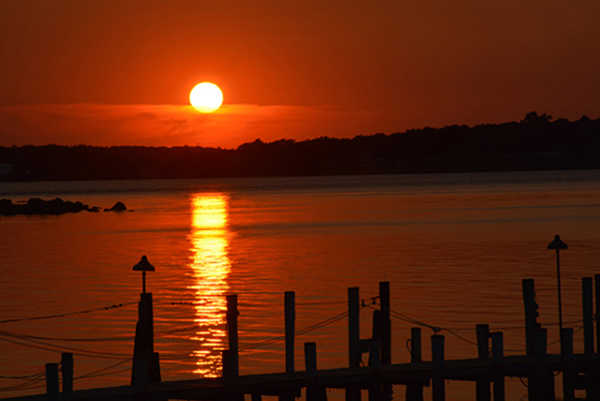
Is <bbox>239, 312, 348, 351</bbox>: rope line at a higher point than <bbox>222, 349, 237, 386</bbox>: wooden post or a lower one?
lower

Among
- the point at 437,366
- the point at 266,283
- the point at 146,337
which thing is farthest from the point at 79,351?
the point at 266,283

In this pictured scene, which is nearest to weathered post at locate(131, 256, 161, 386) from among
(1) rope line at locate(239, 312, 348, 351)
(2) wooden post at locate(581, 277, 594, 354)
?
(1) rope line at locate(239, 312, 348, 351)

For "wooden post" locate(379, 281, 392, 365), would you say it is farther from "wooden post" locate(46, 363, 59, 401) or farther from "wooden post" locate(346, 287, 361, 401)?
"wooden post" locate(46, 363, 59, 401)

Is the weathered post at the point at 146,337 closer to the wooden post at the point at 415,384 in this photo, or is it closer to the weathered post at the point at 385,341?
the weathered post at the point at 385,341

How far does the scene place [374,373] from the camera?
1745 cm

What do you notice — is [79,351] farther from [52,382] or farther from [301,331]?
[52,382]

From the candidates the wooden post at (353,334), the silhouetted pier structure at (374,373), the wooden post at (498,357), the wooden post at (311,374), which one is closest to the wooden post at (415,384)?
the silhouetted pier structure at (374,373)

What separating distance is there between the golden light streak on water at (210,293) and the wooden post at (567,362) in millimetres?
8999

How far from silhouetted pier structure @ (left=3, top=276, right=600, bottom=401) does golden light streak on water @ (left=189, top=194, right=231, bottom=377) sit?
4.67 metres

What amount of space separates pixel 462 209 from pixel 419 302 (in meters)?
76.6

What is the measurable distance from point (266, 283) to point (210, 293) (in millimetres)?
4434

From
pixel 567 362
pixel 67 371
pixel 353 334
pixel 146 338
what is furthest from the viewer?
pixel 353 334

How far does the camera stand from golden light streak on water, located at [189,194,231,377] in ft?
85.5

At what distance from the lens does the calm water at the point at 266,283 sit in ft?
87.7
